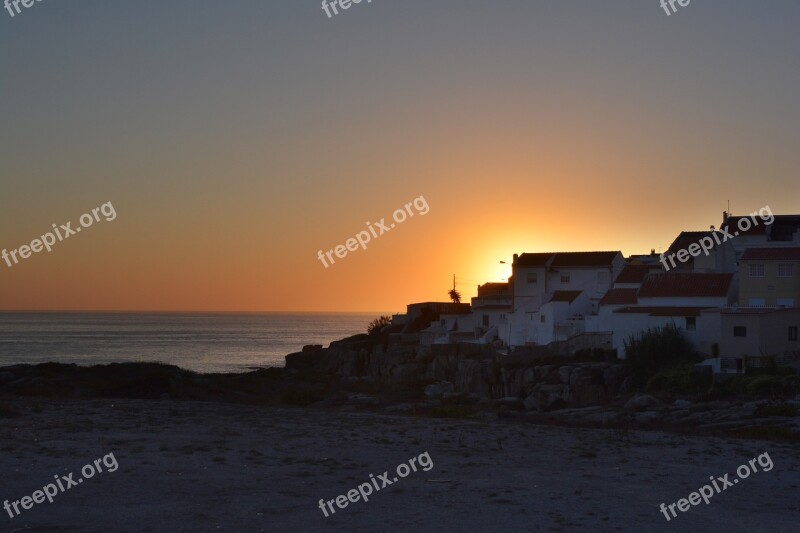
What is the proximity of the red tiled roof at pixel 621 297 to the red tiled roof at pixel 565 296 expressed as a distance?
162 inches

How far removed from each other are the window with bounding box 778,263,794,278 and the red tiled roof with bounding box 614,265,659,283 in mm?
10137

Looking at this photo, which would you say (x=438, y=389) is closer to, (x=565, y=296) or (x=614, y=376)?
(x=614, y=376)

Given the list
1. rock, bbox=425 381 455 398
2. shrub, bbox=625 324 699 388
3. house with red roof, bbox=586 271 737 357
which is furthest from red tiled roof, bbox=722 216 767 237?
rock, bbox=425 381 455 398

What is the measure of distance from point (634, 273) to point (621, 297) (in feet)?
24.3

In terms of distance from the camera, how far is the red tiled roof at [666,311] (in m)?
53.4

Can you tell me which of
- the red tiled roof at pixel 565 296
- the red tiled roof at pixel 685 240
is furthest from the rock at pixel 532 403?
the red tiled roof at pixel 685 240

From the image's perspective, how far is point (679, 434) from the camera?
27.6 metres

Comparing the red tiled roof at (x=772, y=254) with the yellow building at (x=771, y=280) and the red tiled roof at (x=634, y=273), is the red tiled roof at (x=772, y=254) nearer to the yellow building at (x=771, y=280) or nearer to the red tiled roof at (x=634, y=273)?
the yellow building at (x=771, y=280)

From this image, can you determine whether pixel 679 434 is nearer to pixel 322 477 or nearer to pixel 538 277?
pixel 322 477

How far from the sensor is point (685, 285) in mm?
57938

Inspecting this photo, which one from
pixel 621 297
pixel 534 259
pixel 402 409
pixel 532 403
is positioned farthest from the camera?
pixel 534 259

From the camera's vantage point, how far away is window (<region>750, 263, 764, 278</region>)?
5556 cm

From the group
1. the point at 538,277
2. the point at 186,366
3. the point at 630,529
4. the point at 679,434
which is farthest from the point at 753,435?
the point at 186,366

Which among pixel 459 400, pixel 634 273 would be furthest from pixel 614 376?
pixel 634 273
